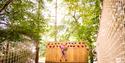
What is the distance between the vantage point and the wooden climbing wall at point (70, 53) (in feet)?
26.0

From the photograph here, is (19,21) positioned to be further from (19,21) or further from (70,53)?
(70,53)

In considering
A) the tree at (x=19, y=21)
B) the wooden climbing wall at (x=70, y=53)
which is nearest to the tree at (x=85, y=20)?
the wooden climbing wall at (x=70, y=53)

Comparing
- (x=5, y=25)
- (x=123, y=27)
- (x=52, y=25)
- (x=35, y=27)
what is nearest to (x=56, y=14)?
(x=52, y=25)

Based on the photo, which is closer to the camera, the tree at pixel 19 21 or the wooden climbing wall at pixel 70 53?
the tree at pixel 19 21

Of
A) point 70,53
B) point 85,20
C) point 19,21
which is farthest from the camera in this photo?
point 85,20

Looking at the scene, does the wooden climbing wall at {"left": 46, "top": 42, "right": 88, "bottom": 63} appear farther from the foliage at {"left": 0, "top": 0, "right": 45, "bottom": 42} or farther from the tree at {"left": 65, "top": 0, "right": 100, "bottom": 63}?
the foliage at {"left": 0, "top": 0, "right": 45, "bottom": 42}

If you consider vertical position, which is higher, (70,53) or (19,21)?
(19,21)

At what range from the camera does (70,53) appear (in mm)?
8023

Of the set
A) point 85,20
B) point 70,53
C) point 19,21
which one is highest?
point 85,20

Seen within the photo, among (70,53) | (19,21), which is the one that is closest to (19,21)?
(19,21)

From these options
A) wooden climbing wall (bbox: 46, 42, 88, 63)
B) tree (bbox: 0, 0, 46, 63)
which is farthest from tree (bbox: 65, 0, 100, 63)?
tree (bbox: 0, 0, 46, 63)

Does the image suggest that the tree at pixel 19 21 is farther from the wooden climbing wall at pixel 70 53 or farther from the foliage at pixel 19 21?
the wooden climbing wall at pixel 70 53

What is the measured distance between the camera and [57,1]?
12.5 metres

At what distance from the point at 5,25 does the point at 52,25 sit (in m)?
6.15
